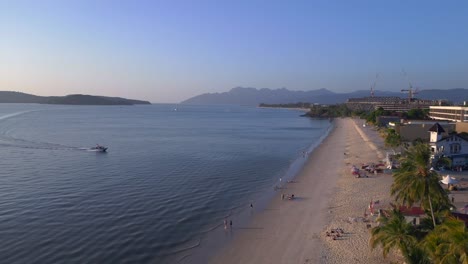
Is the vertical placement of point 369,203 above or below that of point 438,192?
below

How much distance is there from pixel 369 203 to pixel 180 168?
2480 centimetres

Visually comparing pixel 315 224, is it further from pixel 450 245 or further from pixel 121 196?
pixel 121 196

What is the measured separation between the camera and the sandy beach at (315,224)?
73.6 ft

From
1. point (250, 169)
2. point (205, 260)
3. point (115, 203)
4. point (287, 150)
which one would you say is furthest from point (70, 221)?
point (287, 150)

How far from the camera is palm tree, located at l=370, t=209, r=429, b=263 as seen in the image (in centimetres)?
1697

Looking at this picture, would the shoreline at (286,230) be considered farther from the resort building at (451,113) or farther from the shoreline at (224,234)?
the resort building at (451,113)

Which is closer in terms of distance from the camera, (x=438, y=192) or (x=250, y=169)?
(x=438, y=192)

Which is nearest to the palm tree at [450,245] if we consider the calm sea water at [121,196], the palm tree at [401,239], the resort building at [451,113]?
the palm tree at [401,239]

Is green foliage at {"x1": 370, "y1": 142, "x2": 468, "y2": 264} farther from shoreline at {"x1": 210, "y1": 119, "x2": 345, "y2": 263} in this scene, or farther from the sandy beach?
shoreline at {"x1": 210, "y1": 119, "x2": 345, "y2": 263}

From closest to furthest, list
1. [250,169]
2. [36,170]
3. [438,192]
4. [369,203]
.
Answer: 1. [438,192]
2. [369,203]
3. [36,170]
4. [250,169]

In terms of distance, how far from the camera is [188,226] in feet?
91.2

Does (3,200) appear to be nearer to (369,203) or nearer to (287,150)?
(369,203)

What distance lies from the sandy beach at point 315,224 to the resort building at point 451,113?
174 feet

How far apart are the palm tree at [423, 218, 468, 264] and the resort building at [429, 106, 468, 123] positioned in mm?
80265
